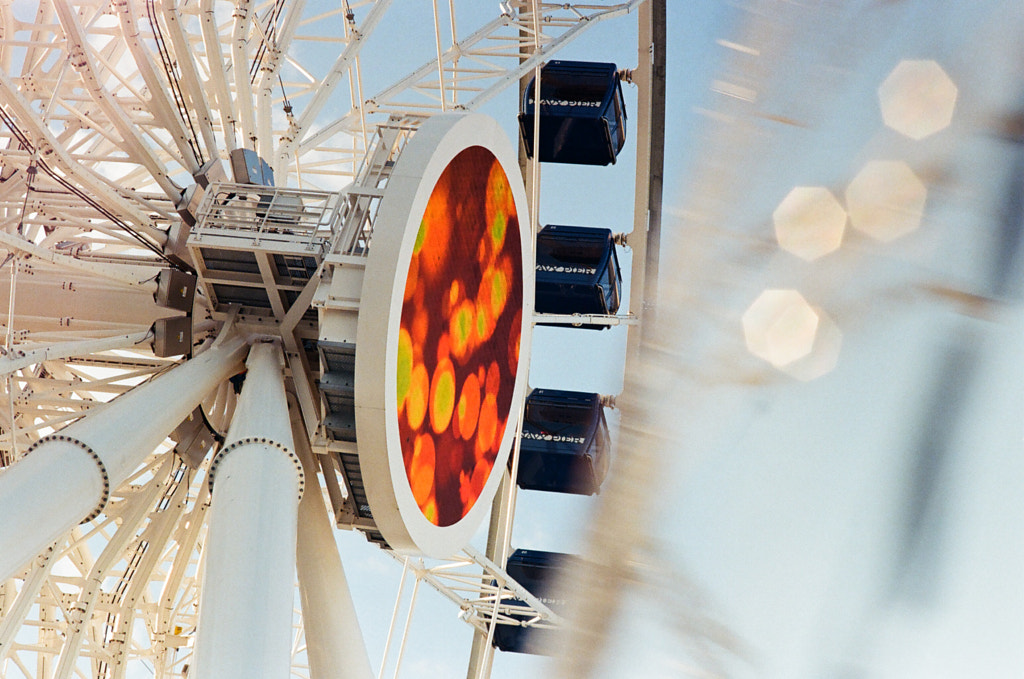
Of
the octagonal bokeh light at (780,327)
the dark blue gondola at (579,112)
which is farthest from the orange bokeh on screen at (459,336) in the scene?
the octagonal bokeh light at (780,327)

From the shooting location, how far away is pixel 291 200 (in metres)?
10.0

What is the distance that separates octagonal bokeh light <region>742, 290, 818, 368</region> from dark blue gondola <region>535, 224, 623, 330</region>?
1697 centimetres

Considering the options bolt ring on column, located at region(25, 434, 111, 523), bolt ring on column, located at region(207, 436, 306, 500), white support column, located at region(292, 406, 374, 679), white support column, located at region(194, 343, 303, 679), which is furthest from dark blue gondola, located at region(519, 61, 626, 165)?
bolt ring on column, located at region(25, 434, 111, 523)

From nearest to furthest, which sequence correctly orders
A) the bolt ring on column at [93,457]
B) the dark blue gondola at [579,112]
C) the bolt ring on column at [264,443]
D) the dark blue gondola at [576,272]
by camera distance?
1. the bolt ring on column at [93,457]
2. the bolt ring on column at [264,443]
3. the dark blue gondola at [579,112]
4. the dark blue gondola at [576,272]

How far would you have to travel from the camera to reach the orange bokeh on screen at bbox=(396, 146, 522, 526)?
30.3 ft

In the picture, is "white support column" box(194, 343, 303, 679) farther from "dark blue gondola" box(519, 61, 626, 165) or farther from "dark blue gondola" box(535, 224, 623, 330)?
"dark blue gondola" box(519, 61, 626, 165)

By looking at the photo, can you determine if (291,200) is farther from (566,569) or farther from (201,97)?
(566,569)

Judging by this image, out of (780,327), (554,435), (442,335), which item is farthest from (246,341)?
(780,327)

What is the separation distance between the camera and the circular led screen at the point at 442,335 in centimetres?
841

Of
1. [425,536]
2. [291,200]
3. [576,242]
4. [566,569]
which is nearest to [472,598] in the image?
[576,242]

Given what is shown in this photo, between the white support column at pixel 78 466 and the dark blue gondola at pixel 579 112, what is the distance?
9769 millimetres

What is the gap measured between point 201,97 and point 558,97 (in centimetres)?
755

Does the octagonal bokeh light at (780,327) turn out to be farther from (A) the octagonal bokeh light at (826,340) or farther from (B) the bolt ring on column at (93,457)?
(B) the bolt ring on column at (93,457)

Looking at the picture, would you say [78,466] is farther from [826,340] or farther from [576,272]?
[576,272]
